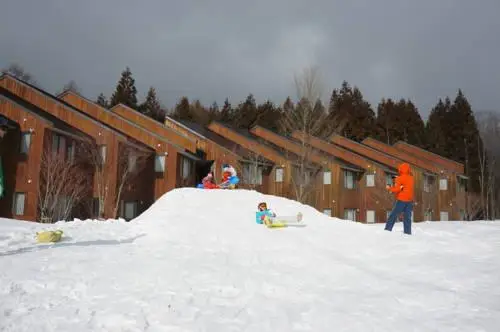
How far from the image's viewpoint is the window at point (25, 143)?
2294cm

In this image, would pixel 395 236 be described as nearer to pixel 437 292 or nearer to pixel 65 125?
pixel 437 292

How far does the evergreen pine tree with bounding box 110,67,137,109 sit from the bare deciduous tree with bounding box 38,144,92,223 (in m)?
35.7

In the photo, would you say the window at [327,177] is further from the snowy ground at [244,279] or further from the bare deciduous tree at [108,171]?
the snowy ground at [244,279]

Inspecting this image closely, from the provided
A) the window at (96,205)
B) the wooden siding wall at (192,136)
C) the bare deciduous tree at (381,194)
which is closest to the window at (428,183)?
the bare deciduous tree at (381,194)

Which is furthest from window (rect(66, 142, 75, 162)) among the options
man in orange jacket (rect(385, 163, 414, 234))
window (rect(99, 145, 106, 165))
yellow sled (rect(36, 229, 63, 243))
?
man in orange jacket (rect(385, 163, 414, 234))

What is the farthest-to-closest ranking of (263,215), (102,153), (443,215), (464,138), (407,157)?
1. (464,138)
2. (407,157)
3. (443,215)
4. (102,153)
5. (263,215)

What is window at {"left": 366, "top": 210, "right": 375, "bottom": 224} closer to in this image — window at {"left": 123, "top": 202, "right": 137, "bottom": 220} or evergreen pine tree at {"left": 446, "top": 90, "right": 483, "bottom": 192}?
window at {"left": 123, "top": 202, "right": 137, "bottom": 220}

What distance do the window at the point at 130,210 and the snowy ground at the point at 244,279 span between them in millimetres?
16548

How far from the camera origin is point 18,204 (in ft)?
73.8

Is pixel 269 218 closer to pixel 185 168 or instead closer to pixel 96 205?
pixel 96 205

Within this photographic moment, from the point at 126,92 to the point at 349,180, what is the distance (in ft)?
123

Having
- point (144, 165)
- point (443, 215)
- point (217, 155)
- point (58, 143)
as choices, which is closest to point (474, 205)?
point (443, 215)

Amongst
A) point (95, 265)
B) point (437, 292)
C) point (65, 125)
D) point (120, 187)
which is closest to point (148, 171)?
point (120, 187)

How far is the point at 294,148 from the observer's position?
123 ft
